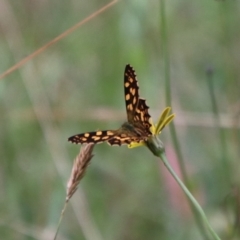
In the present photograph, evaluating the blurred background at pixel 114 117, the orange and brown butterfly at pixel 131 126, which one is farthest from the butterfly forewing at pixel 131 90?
the blurred background at pixel 114 117

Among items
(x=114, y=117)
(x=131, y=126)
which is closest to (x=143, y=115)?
(x=131, y=126)

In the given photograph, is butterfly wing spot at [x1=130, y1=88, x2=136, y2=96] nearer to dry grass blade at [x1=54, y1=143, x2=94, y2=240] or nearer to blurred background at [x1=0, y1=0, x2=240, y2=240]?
dry grass blade at [x1=54, y1=143, x2=94, y2=240]

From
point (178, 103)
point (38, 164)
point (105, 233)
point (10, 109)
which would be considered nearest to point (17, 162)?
point (38, 164)

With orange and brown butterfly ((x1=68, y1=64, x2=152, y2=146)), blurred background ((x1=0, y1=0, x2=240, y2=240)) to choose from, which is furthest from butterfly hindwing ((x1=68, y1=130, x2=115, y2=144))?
blurred background ((x1=0, y1=0, x2=240, y2=240))

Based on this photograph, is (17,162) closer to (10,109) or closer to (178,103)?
(10,109)

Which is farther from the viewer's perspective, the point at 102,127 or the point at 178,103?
the point at 102,127

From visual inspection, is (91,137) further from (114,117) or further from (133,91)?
(114,117)

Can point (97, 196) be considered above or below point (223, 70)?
below
